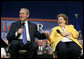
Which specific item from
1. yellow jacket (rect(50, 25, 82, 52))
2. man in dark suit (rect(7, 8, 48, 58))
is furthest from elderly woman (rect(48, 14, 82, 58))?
man in dark suit (rect(7, 8, 48, 58))

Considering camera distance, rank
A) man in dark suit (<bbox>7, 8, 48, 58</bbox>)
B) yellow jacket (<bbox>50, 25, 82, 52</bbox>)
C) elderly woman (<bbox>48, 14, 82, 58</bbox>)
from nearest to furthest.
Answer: man in dark suit (<bbox>7, 8, 48, 58</bbox>), elderly woman (<bbox>48, 14, 82, 58</bbox>), yellow jacket (<bbox>50, 25, 82, 52</bbox>)

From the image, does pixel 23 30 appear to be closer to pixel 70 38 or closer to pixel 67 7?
pixel 70 38

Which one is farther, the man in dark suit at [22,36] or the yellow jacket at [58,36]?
the yellow jacket at [58,36]

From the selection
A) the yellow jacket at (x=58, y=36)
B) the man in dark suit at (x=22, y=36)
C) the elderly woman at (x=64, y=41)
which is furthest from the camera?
the yellow jacket at (x=58, y=36)

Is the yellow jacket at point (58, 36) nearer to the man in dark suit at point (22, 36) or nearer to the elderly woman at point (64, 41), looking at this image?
the elderly woman at point (64, 41)

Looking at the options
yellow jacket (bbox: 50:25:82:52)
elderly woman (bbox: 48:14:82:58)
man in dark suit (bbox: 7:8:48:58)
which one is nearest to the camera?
man in dark suit (bbox: 7:8:48:58)

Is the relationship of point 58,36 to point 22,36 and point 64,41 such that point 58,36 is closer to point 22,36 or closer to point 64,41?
point 64,41

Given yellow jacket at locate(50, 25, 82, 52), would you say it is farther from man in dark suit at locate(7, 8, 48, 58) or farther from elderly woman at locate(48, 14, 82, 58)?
man in dark suit at locate(7, 8, 48, 58)

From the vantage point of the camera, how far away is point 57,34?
10.1 ft

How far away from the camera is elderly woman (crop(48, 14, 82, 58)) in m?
2.85

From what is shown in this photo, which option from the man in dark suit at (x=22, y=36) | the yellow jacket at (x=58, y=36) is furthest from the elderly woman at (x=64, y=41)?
the man in dark suit at (x=22, y=36)

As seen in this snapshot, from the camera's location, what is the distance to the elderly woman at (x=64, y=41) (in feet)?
9.36

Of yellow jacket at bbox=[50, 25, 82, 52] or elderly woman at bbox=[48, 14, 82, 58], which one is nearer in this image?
elderly woman at bbox=[48, 14, 82, 58]

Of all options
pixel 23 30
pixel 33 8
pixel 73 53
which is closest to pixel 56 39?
pixel 73 53
